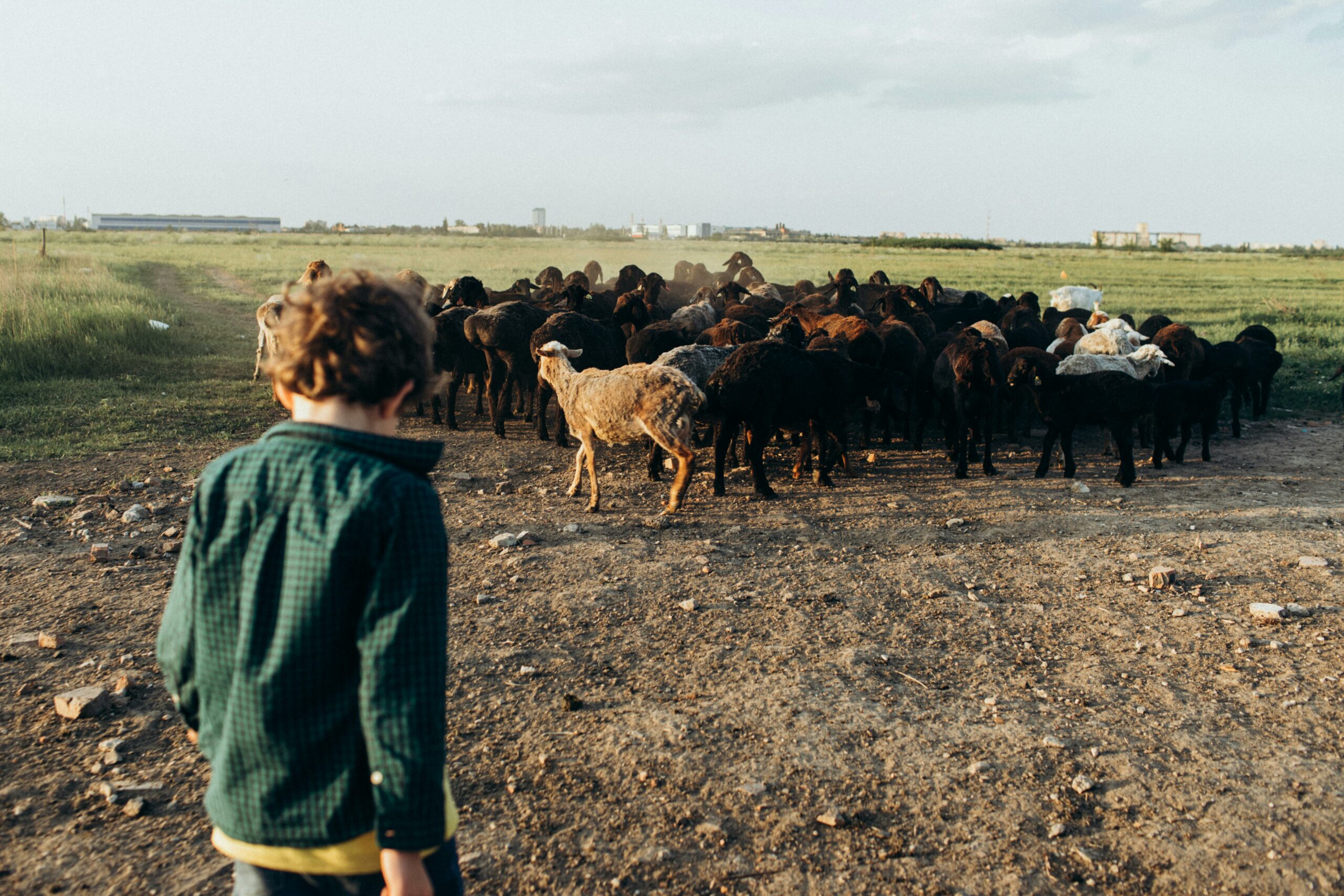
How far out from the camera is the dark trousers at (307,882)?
2.05 metres

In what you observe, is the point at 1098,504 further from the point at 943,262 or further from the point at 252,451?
the point at 943,262

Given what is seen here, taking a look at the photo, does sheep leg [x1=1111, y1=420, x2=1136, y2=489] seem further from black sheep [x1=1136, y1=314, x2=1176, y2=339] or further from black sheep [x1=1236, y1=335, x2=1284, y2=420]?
black sheep [x1=1136, y1=314, x2=1176, y2=339]

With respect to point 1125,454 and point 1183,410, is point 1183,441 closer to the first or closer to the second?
point 1183,410

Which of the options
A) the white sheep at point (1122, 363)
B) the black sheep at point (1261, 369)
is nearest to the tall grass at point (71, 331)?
the white sheep at point (1122, 363)

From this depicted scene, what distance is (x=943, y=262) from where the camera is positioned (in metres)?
55.7

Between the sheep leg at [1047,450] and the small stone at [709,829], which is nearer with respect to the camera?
the small stone at [709,829]

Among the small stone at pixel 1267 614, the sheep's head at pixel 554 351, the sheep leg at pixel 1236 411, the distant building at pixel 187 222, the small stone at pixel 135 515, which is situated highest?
the distant building at pixel 187 222

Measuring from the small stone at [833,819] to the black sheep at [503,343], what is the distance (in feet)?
26.1

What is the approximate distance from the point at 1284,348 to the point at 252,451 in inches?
835

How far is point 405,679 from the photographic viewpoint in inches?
75.2

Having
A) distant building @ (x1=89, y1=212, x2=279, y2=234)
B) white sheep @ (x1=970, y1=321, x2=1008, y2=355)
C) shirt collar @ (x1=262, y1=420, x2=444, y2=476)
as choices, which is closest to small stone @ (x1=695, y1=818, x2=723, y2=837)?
shirt collar @ (x1=262, y1=420, x2=444, y2=476)

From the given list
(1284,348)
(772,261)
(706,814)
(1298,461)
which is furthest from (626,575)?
(772,261)

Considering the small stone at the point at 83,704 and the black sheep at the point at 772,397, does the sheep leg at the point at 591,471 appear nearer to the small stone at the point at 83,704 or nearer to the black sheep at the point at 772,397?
the black sheep at the point at 772,397

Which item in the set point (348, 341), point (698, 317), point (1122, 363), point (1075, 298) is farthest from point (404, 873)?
point (1075, 298)
